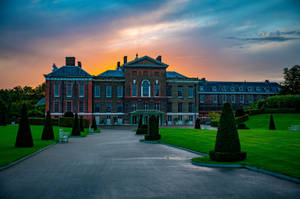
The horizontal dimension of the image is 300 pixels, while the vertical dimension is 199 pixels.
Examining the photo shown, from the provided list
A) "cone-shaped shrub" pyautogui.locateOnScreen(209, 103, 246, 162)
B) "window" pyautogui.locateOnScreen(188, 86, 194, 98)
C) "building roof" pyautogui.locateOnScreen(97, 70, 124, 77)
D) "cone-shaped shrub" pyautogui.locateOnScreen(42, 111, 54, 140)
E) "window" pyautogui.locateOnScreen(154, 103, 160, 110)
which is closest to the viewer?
"cone-shaped shrub" pyautogui.locateOnScreen(209, 103, 246, 162)

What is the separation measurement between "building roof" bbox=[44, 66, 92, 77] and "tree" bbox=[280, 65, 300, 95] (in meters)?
43.2

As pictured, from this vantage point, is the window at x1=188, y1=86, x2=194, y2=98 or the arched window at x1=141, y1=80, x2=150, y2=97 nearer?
the arched window at x1=141, y1=80, x2=150, y2=97

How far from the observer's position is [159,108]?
61.3m

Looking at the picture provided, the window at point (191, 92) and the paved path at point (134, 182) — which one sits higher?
the window at point (191, 92)

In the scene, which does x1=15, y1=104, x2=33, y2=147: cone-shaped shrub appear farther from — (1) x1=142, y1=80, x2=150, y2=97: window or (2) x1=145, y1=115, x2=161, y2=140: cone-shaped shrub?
(1) x1=142, y1=80, x2=150, y2=97: window

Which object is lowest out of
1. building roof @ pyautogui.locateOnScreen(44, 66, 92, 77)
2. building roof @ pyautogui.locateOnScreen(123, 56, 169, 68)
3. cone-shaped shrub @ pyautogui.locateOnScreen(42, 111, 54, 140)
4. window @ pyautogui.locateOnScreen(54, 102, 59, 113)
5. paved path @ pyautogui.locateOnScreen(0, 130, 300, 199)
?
paved path @ pyautogui.locateOnScreen(0, 130, 300, 199)

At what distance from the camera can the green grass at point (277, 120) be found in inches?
1618

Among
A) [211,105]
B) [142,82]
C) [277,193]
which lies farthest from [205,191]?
[211,105]

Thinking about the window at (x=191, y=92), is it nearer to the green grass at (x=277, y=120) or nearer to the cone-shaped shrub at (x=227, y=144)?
the green grass at (x=277, y=120)

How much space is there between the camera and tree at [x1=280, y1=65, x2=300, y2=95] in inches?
2522

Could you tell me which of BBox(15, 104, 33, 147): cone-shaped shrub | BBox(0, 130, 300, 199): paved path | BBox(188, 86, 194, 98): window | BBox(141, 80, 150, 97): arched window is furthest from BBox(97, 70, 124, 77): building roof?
BBox(0, 130, 300, 199): paved path

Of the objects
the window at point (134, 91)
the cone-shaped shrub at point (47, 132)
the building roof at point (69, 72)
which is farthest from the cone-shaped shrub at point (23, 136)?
the window at point (134, 91)

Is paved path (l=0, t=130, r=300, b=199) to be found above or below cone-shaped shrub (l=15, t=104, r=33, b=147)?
below

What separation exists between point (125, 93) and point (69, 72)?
1216 cm
